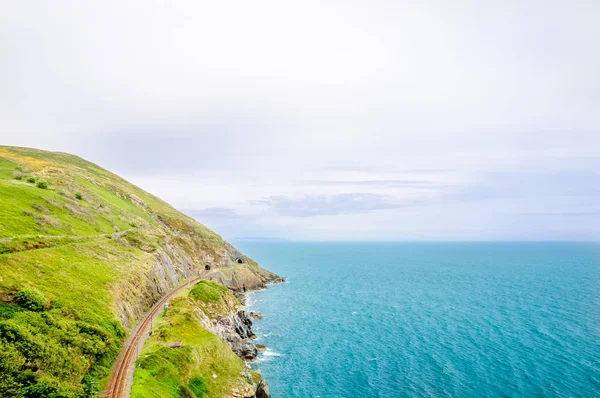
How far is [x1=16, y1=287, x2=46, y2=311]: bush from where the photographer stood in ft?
106

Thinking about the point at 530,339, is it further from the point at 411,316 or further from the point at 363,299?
the point at 363,299

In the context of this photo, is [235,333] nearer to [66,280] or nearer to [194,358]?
[194,358]

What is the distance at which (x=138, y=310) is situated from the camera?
5431 cm

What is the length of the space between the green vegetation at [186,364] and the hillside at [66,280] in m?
4.36

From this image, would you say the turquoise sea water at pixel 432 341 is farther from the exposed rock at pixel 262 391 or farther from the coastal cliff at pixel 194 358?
the coastal cliff at pixel 194 358

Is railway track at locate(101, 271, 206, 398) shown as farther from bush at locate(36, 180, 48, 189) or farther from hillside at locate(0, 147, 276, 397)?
bush at locate(36, 180, 48, 189)

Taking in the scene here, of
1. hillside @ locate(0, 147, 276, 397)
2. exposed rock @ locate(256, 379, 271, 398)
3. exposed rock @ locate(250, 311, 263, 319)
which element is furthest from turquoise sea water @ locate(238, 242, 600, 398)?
hillside @ locate(0, 147, 276, 397)

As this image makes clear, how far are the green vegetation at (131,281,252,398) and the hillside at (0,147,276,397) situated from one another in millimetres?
4363

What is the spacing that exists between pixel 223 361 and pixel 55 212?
4882cm

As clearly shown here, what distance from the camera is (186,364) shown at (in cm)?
4084

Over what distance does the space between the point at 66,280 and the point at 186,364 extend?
19528 mm

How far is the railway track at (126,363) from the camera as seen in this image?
31.5 metres

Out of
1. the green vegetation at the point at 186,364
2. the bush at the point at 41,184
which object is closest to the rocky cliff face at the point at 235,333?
the green vegetation at the point at 186,364

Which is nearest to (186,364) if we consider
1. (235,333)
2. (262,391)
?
(262,391)
